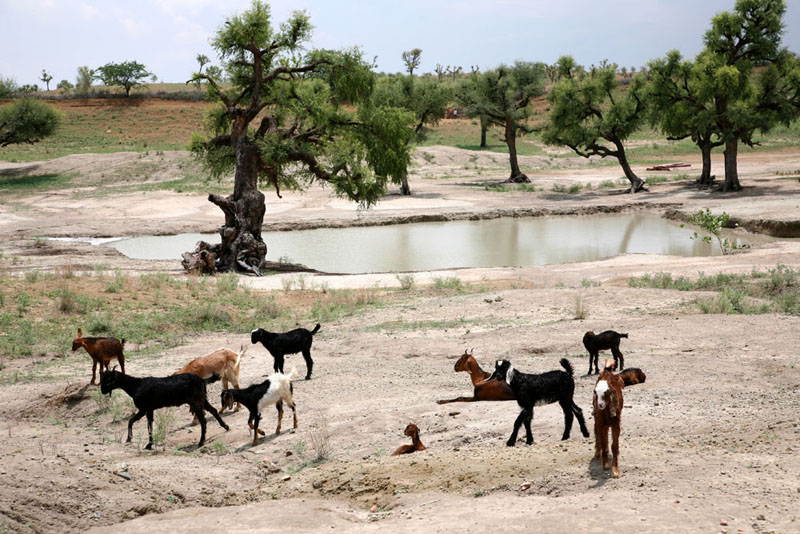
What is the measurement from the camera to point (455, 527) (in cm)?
663

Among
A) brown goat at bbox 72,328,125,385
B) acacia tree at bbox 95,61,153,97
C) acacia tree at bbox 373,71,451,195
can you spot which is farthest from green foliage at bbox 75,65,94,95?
brown goat at bbox 72,328,125,385

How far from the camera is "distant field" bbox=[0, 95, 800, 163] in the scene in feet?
235

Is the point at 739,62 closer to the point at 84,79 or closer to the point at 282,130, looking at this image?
the point at 282,130

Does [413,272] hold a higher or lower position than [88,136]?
lower

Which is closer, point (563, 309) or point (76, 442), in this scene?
point (76, 442)

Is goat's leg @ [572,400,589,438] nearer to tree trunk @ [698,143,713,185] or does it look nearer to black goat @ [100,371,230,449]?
A: black goat @ [100,371,230,449]

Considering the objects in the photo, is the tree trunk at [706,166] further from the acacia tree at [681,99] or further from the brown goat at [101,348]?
the brown goat at [101,348]

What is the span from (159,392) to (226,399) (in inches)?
42.7

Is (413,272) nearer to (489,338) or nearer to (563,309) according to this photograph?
(563,309)

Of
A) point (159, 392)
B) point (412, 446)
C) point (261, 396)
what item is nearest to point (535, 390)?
point (412, 446)

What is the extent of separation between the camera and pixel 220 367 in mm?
11656

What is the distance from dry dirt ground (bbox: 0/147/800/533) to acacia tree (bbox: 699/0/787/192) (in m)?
30.1

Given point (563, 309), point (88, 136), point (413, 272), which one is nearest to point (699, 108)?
point (413, 272)

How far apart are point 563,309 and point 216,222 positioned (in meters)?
25.8
